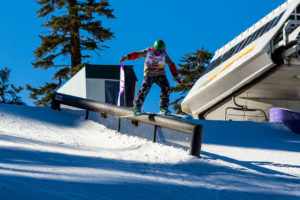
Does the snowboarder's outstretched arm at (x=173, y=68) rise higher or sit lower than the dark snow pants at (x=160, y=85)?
higher

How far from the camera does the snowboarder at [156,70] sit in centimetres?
712

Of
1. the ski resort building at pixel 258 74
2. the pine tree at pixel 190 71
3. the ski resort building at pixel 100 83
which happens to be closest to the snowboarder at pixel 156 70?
the ski resort building at pixel 258 74

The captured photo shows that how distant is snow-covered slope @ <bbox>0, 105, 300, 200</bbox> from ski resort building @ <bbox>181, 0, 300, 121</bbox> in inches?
347

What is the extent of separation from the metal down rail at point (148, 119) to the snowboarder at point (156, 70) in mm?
395

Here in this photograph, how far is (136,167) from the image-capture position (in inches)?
185

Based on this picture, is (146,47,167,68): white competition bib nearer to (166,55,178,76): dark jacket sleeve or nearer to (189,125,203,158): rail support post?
(166,55,178,76): dark jacket sleeve

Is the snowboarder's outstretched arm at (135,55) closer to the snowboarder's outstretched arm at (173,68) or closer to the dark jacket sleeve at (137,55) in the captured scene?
the dark jacket sleeve at (137,55)

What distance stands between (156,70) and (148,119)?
1137 mm

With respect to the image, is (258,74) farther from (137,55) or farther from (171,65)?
(137,55)

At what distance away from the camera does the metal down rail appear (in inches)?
236

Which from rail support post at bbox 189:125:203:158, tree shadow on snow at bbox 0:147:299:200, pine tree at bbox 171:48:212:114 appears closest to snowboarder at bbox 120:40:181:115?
rail support post at bbox 189:125:203:158

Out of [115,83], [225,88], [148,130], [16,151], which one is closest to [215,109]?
[225,88]

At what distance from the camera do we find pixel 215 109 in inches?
910

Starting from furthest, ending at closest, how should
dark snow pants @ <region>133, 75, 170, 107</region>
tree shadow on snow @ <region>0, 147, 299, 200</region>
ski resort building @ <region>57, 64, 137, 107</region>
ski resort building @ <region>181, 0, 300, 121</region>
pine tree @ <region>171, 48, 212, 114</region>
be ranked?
pine tree @ <region>171, 48, 212, 114</region>, ski resort building @ <region>57, 64, 137, 107</region>, ski resort building @ <region>181, 0, 300, 121</region>, dark snow pants @ <region>133, 75, 170, 107</region>, tree shadow on snow @ <region>0, 147, 299, 200</region>
